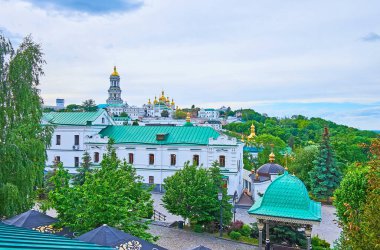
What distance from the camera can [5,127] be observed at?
16516 millimetres

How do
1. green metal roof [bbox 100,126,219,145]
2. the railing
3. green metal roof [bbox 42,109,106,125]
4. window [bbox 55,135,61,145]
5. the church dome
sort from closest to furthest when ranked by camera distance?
the railing
the church dome
green metal roof [bbox 100,126,219,145]
green metal roof [bbox 42,109,106,125]
window [bbox 55,135,61,145]

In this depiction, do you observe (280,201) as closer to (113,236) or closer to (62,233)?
(113,236)

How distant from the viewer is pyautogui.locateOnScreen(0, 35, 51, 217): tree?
15438mm

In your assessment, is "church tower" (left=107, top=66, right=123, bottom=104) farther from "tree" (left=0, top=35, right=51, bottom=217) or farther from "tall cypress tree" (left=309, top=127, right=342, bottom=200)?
"tree" (left=0, top=35, right=51, bottom=217)

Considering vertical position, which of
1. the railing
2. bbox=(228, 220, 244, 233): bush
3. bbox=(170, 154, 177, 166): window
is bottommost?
the railing

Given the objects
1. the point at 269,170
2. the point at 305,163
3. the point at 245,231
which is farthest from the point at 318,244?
the point at 305,163

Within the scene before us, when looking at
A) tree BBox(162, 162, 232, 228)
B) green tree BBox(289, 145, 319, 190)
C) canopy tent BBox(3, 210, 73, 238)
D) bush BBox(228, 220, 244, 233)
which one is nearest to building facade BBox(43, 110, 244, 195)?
green tree BBox(289, 145, 319, 190)

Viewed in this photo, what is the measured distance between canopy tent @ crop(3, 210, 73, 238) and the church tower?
114142mm

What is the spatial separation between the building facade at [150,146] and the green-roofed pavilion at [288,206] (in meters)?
13.8

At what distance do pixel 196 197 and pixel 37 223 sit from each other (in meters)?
9.75

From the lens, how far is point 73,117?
37.5m

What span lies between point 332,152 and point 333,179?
250cm

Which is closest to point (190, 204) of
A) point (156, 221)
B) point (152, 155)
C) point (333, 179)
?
point (156, 221)

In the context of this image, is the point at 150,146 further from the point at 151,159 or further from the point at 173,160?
the point at 173,160
